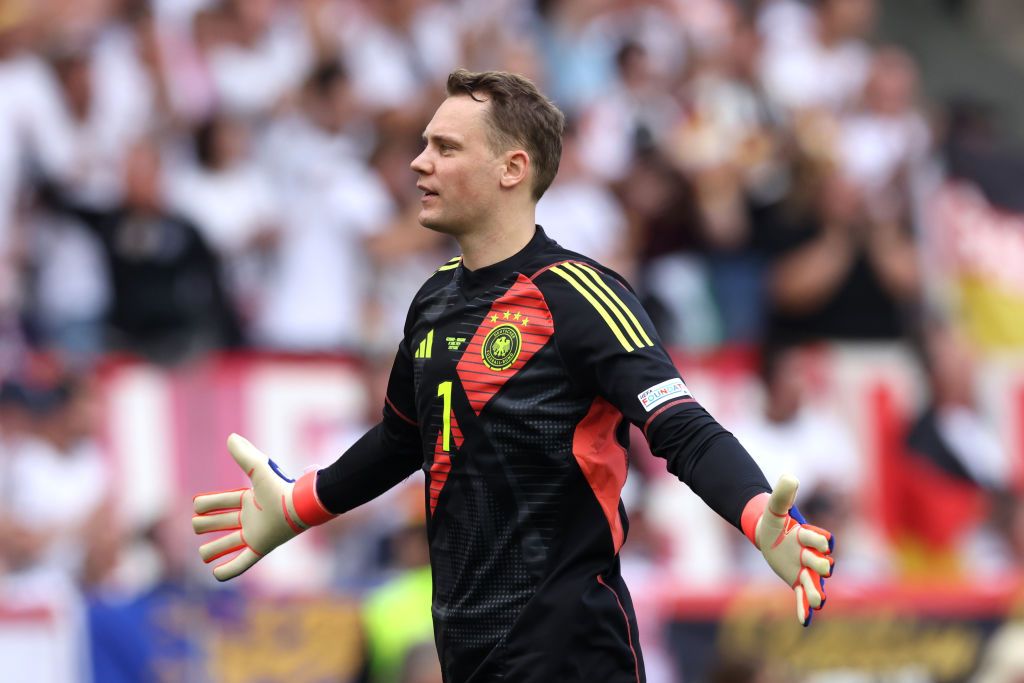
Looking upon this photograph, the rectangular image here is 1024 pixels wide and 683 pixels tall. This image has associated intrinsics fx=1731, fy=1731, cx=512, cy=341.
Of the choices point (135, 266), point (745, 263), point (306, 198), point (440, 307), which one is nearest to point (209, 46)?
point (306, 198)

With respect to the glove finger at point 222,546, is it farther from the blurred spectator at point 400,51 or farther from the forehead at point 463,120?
the blurred spectator at point 400,51

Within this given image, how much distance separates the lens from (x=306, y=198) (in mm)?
10641

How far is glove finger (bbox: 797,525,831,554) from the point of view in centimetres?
379

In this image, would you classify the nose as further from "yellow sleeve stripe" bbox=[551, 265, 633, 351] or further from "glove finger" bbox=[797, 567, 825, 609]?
"glove finger" bbox=[797, 567, 825, 609]

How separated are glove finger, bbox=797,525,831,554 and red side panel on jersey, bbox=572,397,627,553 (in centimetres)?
68

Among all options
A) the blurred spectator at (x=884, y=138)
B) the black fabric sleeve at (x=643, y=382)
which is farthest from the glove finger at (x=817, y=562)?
the blurred spectator at (x=884, y=138)

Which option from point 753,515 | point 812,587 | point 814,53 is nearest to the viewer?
Answer: point 812,587

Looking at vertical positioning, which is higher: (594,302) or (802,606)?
(594,302)

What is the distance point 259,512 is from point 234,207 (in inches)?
223

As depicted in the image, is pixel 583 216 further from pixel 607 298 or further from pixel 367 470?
pixel 607 298

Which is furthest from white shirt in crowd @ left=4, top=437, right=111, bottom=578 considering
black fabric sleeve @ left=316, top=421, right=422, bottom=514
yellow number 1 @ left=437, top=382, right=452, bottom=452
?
yellow number 1 @ left=437, top=382, right=452, bottom=452

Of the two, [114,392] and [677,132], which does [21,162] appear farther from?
[677,132]

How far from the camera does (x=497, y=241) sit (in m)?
4.53

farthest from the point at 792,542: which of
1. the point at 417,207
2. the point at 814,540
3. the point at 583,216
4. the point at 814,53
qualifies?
the point at 814,53
